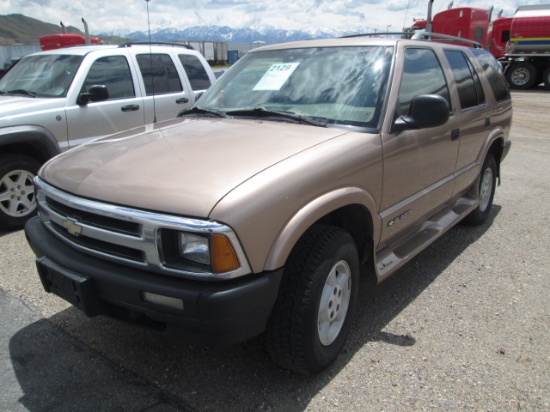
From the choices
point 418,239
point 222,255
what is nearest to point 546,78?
point 418,239

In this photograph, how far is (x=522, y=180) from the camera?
729 cm

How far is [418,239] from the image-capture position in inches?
146

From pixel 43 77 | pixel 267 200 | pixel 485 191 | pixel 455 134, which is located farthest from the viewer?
pixel 43 77

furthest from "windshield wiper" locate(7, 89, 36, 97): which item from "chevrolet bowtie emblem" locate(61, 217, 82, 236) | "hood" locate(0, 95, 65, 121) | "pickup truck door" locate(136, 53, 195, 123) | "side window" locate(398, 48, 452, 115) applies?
"side window" locate(398, 48, 452, 115)

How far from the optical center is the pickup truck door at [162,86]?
629 centimetres

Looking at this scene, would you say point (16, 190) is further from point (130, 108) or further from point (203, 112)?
point (203, 112)

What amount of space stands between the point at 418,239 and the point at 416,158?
68cm

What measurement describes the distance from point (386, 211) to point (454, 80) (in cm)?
173

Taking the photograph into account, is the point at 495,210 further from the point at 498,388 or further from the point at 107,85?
the point at 107,85

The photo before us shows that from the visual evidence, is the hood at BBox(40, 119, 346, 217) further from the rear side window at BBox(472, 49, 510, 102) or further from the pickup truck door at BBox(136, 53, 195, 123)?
the pickup truck door at BBox(136, 53, 195, 123)

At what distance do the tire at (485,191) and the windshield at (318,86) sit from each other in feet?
7.69

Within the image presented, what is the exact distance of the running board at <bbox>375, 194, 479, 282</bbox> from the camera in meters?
3.21

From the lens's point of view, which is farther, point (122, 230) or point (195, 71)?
point (195, 71)

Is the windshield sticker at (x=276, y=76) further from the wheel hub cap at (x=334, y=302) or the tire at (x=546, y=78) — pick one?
the tire at (x=546, y=78)
